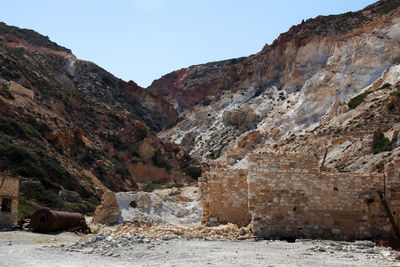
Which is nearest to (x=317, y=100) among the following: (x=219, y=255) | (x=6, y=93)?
(x=6, y=93)

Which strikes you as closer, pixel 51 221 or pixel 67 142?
pixel 51 221

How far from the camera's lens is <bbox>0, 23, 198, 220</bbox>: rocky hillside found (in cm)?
3369

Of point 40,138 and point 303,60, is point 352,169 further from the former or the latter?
point 303,60

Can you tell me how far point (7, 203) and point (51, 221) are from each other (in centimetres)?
355

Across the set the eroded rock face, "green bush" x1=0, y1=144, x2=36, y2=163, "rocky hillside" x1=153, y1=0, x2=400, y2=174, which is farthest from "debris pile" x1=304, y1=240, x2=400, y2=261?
"green bush" x1=0, y1=144, x2=36, y2=163

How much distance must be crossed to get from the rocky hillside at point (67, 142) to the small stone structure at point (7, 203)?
4.93 meters

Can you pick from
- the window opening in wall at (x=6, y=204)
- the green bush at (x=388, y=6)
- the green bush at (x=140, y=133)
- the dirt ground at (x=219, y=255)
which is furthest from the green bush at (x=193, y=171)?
the dirt ground at (x=219, y=255)

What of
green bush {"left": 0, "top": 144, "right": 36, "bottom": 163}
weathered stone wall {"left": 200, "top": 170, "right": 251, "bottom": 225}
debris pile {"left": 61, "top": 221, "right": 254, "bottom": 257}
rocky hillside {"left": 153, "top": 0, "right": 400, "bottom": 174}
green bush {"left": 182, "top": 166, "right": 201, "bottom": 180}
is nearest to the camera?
debris pile {"left": 61, "top": 221, "right": 254, "bottom": 257}

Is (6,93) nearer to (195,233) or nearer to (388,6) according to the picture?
(195,233)

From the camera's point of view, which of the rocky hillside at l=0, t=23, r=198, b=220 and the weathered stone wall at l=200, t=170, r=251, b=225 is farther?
the rocky hillside at l=0, t=23, r=198, b=220

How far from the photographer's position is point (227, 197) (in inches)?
562

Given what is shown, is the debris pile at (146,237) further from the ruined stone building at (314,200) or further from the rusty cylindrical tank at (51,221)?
the rusty cylindrical tank at (51,221)

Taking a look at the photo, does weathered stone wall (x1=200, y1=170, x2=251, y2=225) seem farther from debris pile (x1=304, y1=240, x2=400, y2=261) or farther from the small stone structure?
the small stone structure

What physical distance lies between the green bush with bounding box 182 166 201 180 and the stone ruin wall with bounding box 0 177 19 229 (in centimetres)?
4260
